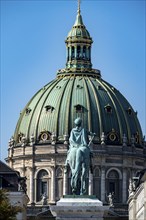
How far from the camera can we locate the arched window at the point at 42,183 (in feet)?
636

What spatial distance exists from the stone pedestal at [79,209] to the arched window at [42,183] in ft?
410

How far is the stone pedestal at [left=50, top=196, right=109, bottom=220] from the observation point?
68.0 meters

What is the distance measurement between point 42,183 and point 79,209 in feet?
418

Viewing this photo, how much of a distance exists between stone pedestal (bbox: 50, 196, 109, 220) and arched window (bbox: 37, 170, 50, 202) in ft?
410

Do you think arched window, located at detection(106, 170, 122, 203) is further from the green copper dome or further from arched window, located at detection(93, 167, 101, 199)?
the green copper dome

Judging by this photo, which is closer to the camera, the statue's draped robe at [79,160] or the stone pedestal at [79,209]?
the stone pedestal at [79,209]

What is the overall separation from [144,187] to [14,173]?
2476 cm

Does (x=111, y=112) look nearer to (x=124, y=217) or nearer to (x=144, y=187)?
(x=124, y=217)

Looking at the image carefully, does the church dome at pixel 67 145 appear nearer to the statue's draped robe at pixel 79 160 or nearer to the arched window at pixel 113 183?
the arched window at pixel 113 183

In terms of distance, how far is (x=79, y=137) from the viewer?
232 feet

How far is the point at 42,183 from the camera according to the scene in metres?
195

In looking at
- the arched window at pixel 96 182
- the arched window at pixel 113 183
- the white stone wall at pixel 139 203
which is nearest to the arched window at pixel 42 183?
the arched window at pixel 96 182

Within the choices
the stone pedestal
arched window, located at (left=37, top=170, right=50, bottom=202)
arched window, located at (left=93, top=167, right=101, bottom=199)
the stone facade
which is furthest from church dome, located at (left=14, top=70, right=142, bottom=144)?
the stone pedestal

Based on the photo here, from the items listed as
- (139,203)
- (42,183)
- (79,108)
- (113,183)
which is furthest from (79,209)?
(79,108)
